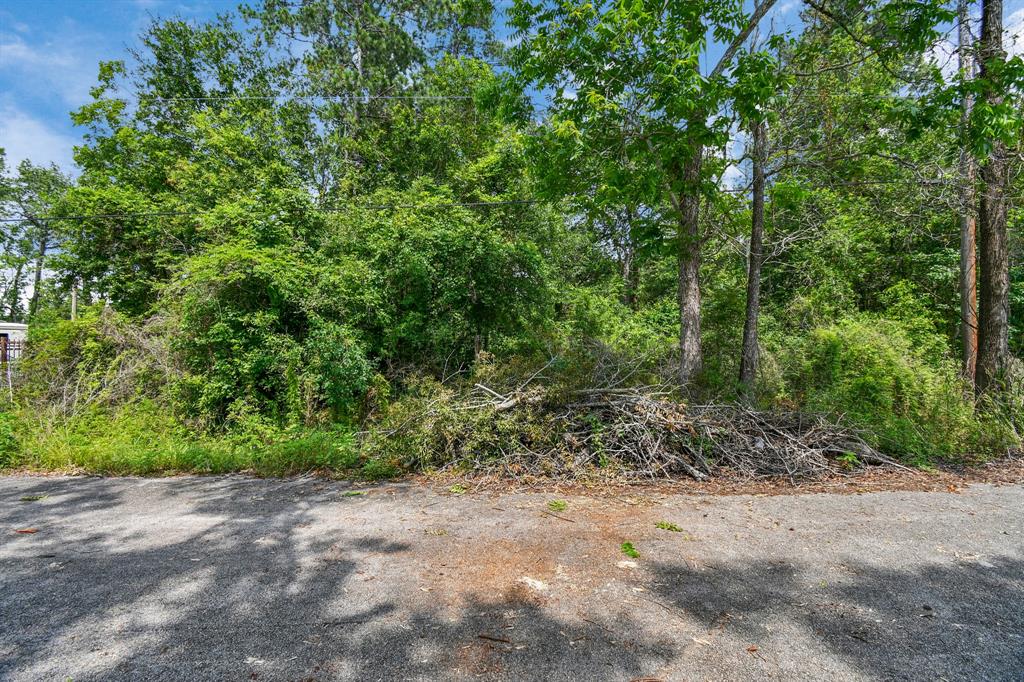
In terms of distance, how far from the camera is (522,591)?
289 cm

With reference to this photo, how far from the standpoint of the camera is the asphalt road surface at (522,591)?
2.21 m

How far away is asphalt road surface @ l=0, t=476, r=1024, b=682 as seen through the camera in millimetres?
2209

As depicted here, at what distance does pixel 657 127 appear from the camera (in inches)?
275

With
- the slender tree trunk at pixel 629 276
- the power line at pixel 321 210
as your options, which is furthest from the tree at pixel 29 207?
the slender tree trunk at pixel 629 276

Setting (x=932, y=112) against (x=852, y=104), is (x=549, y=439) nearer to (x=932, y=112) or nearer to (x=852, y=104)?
(x=932, y=112)

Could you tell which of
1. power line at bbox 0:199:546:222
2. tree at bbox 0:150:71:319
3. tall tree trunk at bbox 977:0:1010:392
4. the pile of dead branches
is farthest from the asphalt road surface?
tree at bbox 0:150:71:319

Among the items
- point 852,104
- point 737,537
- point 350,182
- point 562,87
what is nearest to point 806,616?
point 737,537

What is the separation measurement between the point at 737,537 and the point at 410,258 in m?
7.15

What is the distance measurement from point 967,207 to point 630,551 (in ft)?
28.0

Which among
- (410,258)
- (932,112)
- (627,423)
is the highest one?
(932,112)

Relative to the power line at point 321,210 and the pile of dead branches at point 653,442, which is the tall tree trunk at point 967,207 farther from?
the power line at point 321,210

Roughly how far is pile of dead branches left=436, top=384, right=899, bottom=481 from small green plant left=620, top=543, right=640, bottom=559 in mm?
1918

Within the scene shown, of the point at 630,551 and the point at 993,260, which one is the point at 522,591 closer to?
the point at 630,551

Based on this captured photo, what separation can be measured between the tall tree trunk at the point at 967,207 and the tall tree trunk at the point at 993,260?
19 centimetres
